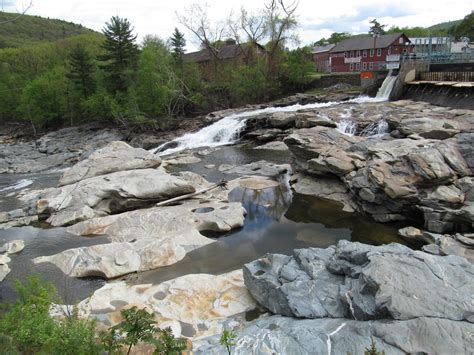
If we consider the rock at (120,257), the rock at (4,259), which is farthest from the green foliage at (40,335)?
the rock at (4,259)

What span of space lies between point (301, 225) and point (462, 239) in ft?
17.8

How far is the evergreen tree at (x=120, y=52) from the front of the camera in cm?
3869

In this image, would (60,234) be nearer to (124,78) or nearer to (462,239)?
(462,239)

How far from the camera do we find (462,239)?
35.1 ft

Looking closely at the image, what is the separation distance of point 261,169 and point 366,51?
4525cm

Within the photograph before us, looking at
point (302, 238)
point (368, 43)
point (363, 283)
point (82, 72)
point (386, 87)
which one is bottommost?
point (302, 238)

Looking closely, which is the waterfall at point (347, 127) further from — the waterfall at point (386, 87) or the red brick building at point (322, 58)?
the red brick building at point (322, 58)

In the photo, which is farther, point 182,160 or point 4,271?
point 182,160

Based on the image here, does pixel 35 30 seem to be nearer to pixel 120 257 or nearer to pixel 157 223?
pixel 157 223

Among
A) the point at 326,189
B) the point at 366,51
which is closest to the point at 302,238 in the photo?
the point at 326,189

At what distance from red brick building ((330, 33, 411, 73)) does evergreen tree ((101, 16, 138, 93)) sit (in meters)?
31.5

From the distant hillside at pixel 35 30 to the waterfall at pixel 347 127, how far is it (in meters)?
101

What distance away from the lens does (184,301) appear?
9.37 meters

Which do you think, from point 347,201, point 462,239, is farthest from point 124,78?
point 462,239
